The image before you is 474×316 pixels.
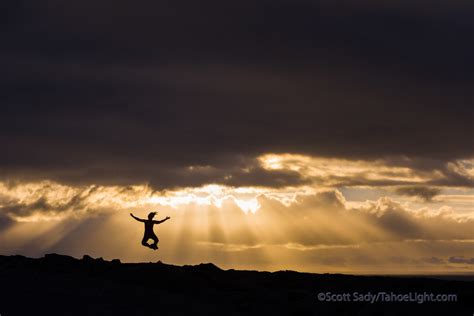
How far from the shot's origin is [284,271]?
1439 inches

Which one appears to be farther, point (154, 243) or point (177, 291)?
point (154, 243)

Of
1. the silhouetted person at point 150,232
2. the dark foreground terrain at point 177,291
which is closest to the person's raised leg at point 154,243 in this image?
the silhouetted person at point 150,232

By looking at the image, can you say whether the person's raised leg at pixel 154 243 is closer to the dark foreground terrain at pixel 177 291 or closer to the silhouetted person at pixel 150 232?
the silhouetted person at pixel 150 232

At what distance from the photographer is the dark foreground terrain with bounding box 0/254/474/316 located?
2488 cm

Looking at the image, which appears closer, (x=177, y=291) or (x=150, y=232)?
(x=177, y=291)

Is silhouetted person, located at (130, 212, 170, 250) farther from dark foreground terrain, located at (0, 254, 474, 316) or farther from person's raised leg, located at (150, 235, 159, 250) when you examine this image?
dark foreground terrain, located at (0, 254, 474, 316)

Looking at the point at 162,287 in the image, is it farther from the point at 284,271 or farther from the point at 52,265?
the point at 284,271

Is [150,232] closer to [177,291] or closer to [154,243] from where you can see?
[154,243]

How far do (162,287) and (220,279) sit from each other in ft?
11.7

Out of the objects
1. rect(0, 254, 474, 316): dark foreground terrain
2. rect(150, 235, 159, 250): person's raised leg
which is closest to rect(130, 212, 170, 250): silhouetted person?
rect(150, 235, 159, 250): person's raised leg

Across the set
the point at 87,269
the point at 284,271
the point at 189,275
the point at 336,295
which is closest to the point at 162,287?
the point at 189,275

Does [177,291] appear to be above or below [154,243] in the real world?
below

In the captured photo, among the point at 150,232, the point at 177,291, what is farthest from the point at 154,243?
the point at 177,291

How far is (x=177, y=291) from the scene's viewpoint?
93.0ft
